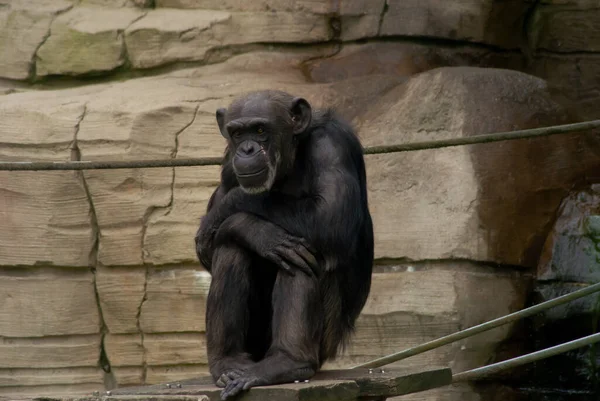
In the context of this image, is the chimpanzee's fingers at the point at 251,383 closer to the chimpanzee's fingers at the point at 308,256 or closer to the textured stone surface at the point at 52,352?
the chimpanzee's fingers at the point at 308,256

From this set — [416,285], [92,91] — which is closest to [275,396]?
[416,285]

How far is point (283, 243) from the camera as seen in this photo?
4293 mm

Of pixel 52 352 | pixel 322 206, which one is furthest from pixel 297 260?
pixel 52 352

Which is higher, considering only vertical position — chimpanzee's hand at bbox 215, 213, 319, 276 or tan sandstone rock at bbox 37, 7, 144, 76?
chimpanzee's hand at bbox 215, 213, 319, 276

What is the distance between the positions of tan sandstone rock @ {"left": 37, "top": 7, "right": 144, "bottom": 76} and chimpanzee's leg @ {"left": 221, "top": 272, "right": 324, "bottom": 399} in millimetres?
3977

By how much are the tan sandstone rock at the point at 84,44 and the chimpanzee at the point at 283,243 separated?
3.31 m

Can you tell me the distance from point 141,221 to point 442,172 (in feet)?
6.64

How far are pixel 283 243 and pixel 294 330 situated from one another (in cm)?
36

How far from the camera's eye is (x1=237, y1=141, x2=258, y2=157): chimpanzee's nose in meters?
4.42

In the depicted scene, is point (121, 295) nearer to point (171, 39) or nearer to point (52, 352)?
point (52, 352)

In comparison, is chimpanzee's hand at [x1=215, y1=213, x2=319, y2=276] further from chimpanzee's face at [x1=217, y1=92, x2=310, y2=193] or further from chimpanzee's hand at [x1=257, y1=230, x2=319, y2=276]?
chimpanzee's face at [x1=217, y1=92, x2=310, y2=193]

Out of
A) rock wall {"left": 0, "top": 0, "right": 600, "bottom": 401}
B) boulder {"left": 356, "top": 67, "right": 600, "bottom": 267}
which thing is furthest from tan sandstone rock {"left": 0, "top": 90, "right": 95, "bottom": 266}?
boulder {"left": 356, "top": 67, "right": 600, "bottom": 267}

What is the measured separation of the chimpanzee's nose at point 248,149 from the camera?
4418 millimetres

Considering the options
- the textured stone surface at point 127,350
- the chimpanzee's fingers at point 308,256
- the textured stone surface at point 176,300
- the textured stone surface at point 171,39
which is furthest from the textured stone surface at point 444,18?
the chimpanzee's fingers at point 308,256
